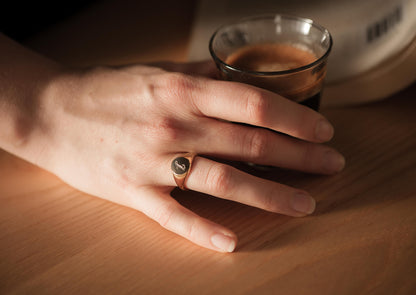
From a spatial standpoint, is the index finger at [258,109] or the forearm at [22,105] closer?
the index finger at [258,109]

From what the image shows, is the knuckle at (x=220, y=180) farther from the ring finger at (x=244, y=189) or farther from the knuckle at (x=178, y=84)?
the knuckle at (x=178, y=84)

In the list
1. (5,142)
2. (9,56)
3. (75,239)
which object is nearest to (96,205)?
(75,239)

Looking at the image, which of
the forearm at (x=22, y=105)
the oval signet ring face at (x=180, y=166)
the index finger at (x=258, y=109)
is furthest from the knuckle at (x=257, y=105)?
the forearm at (x=22, y=105)

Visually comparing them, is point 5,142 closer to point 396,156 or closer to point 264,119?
point 264,119

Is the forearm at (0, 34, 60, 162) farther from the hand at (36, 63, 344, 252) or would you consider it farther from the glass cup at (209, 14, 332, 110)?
the glass cup at (209, 14, 332, 110)

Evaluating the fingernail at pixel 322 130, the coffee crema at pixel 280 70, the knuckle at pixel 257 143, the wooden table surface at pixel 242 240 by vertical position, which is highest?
the coffee crema at pixel 280 70

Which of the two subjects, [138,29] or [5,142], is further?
[138,29]

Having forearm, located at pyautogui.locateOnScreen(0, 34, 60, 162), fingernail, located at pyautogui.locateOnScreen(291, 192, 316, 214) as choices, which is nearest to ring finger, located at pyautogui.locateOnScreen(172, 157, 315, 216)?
fingernail, located at pyautogui.locateOnScreen(291, 192, 316, 214)
